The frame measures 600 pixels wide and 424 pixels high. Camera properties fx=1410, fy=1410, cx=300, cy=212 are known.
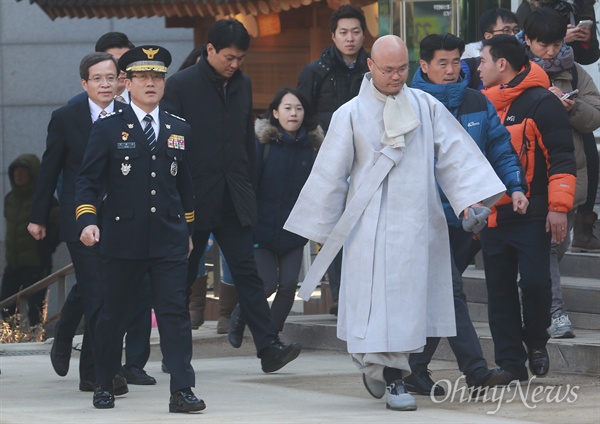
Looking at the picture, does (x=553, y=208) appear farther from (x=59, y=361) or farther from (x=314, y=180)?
(x=59, y=361)

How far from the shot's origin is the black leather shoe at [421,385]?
7.69 meters

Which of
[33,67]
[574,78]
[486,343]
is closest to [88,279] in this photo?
[486,343]

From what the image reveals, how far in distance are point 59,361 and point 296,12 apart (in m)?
8.33

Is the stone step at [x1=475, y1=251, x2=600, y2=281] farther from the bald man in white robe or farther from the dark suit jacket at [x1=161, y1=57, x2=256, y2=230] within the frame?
the bald man in white robe

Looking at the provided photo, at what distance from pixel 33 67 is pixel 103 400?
12545 millimetres

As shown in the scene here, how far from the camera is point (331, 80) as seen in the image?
988 centimetres

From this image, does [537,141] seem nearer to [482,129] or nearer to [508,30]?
[482,129]

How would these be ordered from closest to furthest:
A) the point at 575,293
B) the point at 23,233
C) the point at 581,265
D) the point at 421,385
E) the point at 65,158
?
the point at 421,385
the point at 65,158
the point at 575,293
the point at 581,265
the point at 23,233

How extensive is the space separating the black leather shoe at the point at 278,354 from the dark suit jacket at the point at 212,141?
Answer: 78 cm

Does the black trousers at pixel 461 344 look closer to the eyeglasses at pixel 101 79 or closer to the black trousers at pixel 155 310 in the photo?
the black trousers at pixel 155 310

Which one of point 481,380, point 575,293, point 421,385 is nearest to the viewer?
point 481,380

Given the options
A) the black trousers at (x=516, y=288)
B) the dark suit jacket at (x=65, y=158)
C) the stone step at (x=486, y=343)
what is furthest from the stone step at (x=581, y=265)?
the dark suit jacket at (x=65, y=158)

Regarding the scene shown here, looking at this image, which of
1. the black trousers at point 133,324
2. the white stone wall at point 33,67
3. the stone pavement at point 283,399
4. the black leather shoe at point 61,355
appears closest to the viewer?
the stone pavement at point 283,399

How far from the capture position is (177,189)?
7.48 meters
